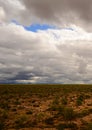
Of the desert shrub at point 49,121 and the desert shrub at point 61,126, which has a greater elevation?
the desert shrub at point 49,121

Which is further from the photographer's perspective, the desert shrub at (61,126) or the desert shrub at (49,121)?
the desert shrub at (49,121)

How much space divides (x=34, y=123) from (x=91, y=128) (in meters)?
4.28

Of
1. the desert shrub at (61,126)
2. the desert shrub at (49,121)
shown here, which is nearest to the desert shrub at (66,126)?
the desert shrub at (61,126)

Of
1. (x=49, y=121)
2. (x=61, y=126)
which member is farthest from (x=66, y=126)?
(x=49, y=121)

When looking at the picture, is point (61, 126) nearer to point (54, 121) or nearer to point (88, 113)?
point (54, 121)

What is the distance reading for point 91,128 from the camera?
1302 cm

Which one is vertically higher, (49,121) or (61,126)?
(49,121)

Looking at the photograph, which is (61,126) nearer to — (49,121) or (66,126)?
(66,126)

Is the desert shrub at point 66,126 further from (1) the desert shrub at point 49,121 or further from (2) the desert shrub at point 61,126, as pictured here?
(1) the desert shrub at point 49,121

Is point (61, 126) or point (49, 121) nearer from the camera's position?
point (61, 126)

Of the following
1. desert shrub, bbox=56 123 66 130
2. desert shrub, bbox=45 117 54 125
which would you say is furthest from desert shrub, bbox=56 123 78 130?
desert shrub, bbox=45 117 54 125

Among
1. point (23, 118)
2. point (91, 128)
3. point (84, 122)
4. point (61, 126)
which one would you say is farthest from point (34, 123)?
point (91, 128)

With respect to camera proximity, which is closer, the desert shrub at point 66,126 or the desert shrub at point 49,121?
the desert shrub at point 66,126

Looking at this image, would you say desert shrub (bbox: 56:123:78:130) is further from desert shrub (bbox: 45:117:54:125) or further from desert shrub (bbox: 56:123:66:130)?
desert shrub (bbox: 45:117:54:125)
